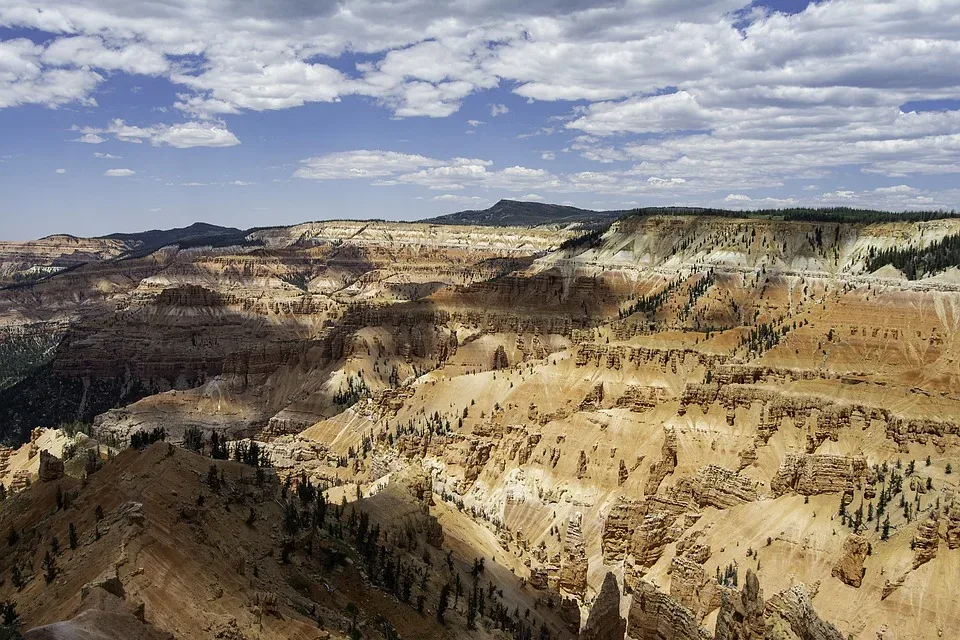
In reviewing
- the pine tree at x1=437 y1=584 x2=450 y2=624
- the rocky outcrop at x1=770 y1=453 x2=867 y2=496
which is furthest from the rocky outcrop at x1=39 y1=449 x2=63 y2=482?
the rocky outcrop at x1=770 y1=453 x2=867 y2=496

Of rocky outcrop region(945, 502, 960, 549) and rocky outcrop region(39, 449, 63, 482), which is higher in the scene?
rocky outcrop region(39, 449, 63, 482)

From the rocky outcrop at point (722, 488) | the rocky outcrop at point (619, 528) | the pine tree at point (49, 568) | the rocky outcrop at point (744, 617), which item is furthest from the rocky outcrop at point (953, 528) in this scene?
the pine tree at point (49, 568)

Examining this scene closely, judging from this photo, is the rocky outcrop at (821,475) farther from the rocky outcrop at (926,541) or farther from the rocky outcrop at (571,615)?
the rocky outcrop at (571,615)

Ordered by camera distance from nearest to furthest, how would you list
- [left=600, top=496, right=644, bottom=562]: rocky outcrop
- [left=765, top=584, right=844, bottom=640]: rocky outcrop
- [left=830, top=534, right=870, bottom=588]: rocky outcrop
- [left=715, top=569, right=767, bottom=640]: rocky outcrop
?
[left=765, top=584, right=844, bottom=640]: rocky outcrop
[left=715, top=569, right=767, bottom=640]: rocky outcrop
[left=830, top=534, right=870, bottom=588]: rocky outcrop
[left=600, top=496, right=644, bottom=562]: rocky outcrop

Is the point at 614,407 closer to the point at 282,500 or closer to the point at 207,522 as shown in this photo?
the point at 282,500

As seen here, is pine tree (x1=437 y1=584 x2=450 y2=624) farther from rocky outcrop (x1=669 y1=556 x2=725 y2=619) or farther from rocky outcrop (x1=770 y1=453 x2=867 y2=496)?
rocky outcrop (x1=770 y1=453 x2=867 y2=496)

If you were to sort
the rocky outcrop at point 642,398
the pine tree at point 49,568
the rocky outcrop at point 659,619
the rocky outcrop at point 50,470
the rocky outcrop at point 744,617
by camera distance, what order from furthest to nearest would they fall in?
1. the rocky outcrop at point 642,398
2. the rocky outcrop at point 50,470
3. the rocky outcrop at point 659,619
4. the rocky outcrop at point 744,617
5. the pine tree at point 49,568

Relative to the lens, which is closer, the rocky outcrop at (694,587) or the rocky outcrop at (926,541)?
the rocky outcrop at (926,541)

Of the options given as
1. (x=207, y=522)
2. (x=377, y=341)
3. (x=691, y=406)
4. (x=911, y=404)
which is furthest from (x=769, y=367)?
(x=377, y=341)
